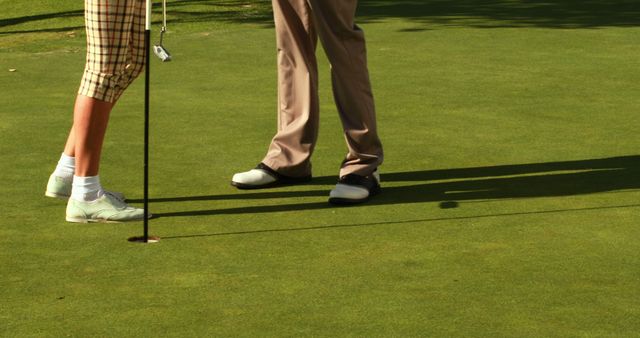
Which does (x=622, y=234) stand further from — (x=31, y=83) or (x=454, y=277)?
(x=31, y=83)

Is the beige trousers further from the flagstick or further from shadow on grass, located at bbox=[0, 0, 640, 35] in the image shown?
shadow on grass, located at bbox=[0, 0, 640, 35]

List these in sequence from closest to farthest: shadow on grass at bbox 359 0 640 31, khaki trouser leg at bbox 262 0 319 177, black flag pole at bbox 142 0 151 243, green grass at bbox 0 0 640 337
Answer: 1. green grass at bbox 0 0 640 337
2. black flag pole at bbox 142 0 151 243
3. khaki trouser leg at bbox 262 0 319 177
4. shadow on grass at bbox 359 0 640 31

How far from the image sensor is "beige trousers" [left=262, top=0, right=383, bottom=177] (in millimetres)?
6492

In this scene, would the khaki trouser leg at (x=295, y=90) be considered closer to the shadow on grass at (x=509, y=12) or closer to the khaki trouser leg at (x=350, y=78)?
the khaki trouser leg at (x=350, y=78)

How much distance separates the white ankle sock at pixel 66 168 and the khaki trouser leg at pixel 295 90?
89 cm

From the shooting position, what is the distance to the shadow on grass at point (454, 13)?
12.9m

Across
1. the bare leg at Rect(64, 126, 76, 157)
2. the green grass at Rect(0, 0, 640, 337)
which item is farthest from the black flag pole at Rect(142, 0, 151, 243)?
the bare leg at Rect(64, 126, 76, 157)

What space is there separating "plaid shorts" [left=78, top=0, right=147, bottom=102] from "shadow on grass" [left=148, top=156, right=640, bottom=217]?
22.5 inches

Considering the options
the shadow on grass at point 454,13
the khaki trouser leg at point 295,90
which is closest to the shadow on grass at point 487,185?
the khaki trouser leg at point 295,90

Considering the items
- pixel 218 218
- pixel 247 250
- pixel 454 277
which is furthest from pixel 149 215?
pixel 454 277

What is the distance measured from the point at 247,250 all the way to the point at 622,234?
1424 mm

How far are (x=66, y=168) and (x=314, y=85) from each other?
3.88 ft

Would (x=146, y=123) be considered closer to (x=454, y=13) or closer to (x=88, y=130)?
(x=88, y=130)

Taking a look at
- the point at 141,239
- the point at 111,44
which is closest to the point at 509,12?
the point at 111,44
